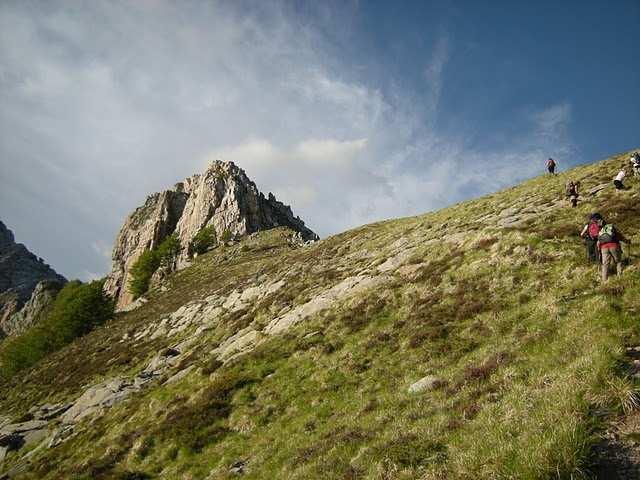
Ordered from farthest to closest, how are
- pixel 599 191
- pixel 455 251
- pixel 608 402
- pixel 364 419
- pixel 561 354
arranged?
pixel 599 191, pixel 455 251, pixel 364 419, pixel 561 354, pixel 608 402

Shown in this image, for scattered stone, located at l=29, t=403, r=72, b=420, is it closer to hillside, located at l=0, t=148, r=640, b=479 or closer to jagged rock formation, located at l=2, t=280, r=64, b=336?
hillside, located at l=0, t=148, r=640, b=479

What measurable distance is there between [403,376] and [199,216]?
129265 millimetres

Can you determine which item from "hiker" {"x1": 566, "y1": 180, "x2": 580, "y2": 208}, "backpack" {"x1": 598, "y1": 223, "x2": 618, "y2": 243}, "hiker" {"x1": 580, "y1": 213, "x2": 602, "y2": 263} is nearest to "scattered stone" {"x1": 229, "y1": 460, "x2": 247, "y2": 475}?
"backpack" {"x1": 598, "y1": 223, "x2": 618, "y2": 243}

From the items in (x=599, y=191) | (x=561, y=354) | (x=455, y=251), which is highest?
(x=599, y=191)

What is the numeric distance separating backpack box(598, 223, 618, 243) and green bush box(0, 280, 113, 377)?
82.5 meters

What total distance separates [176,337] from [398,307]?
86.2ft

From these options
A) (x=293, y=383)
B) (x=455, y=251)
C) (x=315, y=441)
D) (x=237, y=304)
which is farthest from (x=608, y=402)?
(x=237, y=304)

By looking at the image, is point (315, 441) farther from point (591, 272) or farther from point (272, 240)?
point (272, 240)

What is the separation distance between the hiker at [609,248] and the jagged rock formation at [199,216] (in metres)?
113

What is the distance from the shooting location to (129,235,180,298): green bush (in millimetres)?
104312

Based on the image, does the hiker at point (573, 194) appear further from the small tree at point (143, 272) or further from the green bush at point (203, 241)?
the small tree at point (143, 272)

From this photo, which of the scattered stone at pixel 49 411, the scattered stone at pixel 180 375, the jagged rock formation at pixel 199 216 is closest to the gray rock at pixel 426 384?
the scattered stone at pixel 180 375

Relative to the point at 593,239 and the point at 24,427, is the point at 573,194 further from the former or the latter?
the point at 24,427

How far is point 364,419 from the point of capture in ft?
40.1
